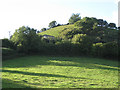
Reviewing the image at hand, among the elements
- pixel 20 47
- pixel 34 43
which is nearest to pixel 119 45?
pixel 34 43

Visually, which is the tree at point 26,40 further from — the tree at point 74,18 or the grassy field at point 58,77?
the tree at point 74,18

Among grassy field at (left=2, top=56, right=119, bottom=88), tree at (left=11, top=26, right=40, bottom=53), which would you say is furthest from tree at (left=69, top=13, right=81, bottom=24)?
grassy field at (left=2, top=56, right=119, bottom=88)

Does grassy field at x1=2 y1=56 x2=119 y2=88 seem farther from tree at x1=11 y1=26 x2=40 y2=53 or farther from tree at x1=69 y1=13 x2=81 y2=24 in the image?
tree at x1=69 y1=13 x2=81 y2=24

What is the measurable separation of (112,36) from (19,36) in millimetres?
41018

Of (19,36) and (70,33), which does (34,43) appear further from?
(70,33)

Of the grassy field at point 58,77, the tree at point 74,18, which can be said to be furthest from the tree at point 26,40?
the tree at point 74,18

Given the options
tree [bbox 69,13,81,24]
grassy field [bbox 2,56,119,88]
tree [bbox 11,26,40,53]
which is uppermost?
tree [bbox 69,13,81,24]

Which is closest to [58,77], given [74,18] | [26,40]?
[26,40]

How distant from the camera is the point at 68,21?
120188mm

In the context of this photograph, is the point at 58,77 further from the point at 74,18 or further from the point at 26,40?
the point at 74,18

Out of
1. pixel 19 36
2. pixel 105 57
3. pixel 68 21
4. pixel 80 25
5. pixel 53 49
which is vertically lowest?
pixel 105 57

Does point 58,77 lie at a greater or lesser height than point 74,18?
lesser

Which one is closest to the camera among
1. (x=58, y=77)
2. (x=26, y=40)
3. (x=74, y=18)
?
(x=58, y=77)

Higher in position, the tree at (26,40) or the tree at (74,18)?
the tree at (74,18)
